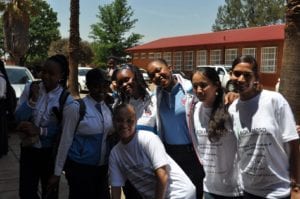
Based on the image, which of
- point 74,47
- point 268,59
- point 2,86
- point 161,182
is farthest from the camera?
point 268,59

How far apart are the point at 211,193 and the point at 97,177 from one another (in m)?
0.89

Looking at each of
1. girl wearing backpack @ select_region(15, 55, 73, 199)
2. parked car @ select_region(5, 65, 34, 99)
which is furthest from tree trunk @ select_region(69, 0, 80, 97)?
girl wearing backpack @ select_region(15, 55, 73, 199)

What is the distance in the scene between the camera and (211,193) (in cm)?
303

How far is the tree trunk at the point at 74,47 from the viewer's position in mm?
16406

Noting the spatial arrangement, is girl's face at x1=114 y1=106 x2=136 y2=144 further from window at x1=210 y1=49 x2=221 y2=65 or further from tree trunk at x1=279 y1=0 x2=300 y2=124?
window at x1=210 y1=49 x2=221 y2=65

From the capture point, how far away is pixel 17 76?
39.7 ft

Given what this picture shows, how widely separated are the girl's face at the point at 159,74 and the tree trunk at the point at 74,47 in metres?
13.1

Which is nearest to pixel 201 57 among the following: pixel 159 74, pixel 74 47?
pixel 74 47

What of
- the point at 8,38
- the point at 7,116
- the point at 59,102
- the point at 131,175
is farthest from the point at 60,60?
the point at 8,38

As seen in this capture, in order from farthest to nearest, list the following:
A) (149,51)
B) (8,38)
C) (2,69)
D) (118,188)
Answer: (149,51), (8,38), (2,69), (118,188)

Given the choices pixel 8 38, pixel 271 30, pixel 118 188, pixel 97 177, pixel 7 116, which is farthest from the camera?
pixel 271 30

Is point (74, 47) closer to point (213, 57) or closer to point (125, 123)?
point (125, 123)

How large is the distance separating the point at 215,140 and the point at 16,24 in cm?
2639

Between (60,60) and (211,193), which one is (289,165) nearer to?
(211,193)
